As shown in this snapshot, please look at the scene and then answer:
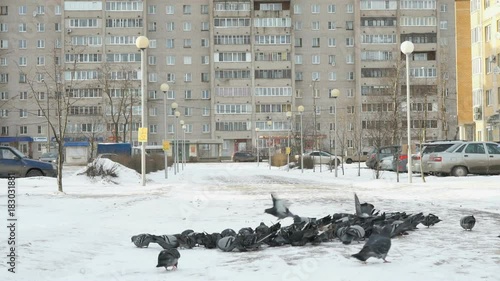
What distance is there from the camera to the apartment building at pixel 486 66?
5023cm

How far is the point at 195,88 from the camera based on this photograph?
9488cm

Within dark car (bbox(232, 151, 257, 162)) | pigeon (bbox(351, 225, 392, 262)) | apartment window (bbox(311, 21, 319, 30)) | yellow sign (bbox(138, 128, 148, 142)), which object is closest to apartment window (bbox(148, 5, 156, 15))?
apartment window (bbox(311, 21, 319, 30))

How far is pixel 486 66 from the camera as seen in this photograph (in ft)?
173

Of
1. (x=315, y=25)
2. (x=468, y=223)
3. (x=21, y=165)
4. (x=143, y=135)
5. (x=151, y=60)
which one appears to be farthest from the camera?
(x=315, y=25)

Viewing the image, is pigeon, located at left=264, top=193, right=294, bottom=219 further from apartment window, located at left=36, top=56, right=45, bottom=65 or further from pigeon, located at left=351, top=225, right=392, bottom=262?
apartment window, located at left=36, top=56, right=45, bottom=65

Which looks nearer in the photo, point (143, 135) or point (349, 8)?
point (143, 135)

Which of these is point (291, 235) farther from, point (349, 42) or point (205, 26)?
point (349, 42)

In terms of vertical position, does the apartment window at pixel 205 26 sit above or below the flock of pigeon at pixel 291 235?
above

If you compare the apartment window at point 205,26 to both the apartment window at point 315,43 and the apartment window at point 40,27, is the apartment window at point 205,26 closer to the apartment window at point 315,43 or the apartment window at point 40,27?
the apartment window at point 315,43

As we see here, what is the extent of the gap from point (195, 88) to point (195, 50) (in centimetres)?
562

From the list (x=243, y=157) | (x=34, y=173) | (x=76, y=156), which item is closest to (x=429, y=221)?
(x=34, y=173)

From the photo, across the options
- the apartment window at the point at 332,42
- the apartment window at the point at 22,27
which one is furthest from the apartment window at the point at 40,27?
the apartment window at the point at 332,42

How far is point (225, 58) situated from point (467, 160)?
68.2 m

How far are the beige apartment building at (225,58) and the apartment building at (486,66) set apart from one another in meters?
35.9
